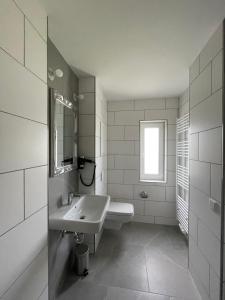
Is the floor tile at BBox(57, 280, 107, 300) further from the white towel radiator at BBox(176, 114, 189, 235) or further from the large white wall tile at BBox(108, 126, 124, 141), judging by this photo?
the large white wall tile at BBox(108, 126, 124, 141)

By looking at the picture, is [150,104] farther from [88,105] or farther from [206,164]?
[206,164]

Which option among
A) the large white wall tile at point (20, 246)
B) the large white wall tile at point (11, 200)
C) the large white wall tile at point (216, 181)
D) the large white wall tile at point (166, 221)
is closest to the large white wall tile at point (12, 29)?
the large white wall tile at point (11, 200)

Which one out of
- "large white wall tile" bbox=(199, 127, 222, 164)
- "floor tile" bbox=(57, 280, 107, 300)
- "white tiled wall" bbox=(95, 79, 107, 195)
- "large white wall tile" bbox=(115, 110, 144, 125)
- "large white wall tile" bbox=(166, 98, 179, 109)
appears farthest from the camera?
"large white wall tile" bbox=(115, 110, 144, 125)

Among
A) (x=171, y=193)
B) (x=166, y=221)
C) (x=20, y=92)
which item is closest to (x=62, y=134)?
(x=20, y=92)

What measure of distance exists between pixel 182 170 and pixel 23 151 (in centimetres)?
223

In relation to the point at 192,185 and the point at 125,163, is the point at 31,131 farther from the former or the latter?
the point at 125,163

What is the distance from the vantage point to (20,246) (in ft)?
2.95

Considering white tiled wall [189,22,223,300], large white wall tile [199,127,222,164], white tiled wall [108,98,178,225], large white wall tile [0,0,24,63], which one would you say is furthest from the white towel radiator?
large white wall tile [0,0,24,63]

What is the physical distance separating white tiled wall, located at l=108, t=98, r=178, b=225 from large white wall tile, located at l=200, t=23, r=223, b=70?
4.59 ft

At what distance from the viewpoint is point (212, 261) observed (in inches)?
50.2

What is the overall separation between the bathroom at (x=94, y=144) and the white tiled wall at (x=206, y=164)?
0.01 meters

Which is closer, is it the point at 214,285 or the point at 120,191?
the point at 214,285

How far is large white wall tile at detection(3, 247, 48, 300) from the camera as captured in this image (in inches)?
34.1

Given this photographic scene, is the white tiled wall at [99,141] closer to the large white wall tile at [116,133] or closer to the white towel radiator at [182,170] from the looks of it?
the large white wall tile at [116,133]
